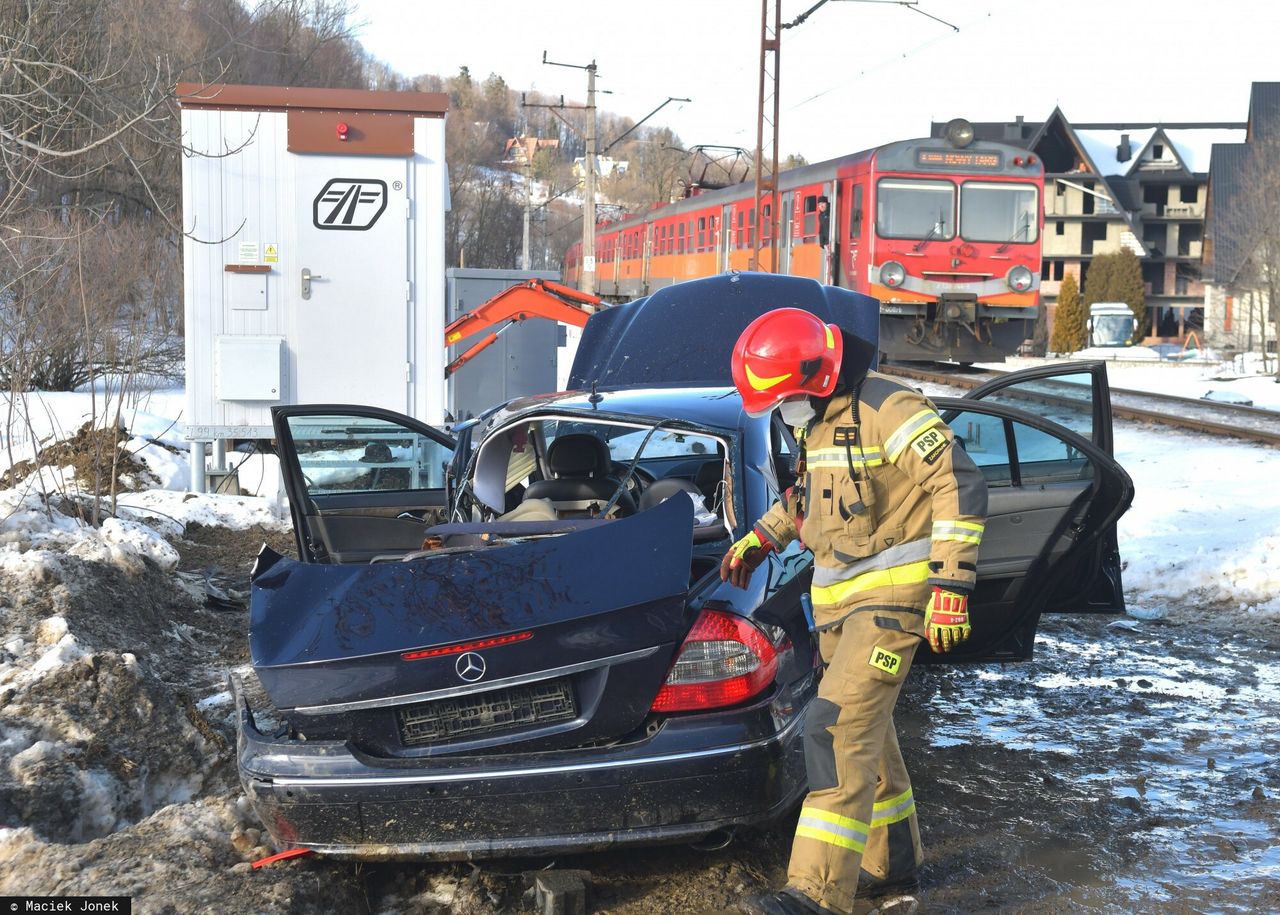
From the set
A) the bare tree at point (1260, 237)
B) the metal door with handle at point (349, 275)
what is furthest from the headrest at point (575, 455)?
the bare tree at point (1260, 237)

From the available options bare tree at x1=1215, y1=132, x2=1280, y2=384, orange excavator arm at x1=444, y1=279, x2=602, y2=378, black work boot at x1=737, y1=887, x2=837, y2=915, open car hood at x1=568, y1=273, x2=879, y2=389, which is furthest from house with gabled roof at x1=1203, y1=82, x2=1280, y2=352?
black work boot at x1=737, y1=887, x2=837, y2=915

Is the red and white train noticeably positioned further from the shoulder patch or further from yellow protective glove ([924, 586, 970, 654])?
yellow protective glove ([924, 586, 970, 654])

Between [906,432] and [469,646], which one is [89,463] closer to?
[469,646]

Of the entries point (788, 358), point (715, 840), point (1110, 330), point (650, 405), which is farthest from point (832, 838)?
point (1110, 330)

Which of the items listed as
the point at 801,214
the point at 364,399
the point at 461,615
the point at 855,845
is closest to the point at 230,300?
the point at 364,399

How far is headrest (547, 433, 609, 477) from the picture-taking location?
5.48 m

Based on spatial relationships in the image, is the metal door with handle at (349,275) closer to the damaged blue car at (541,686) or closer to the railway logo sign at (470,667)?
the damaged blue car at (541,686)

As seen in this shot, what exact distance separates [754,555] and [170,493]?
7.27 meters

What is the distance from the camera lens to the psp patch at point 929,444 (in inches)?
144

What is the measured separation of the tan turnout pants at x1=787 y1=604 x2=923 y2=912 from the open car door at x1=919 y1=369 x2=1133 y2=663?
1.74 meters

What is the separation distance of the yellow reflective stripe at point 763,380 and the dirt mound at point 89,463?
7.92 metres

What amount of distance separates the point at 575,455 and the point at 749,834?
1.89 metres

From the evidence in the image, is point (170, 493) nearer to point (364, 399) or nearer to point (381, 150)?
point (364, 399)

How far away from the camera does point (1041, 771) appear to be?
196 inches
